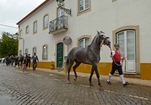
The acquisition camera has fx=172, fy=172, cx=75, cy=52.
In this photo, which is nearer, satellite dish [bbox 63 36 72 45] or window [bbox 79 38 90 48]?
window [bbox 79 38 90 48]

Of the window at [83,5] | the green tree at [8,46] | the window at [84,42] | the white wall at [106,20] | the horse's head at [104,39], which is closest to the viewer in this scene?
the horse's head at [104,39]

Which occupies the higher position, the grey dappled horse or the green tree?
the green tree

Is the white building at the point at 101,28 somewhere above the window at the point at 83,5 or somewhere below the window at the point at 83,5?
below

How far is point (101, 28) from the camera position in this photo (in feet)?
42.1

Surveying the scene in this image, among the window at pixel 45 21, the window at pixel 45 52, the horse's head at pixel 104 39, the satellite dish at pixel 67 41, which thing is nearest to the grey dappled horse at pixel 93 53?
the horse's head at pixel 104 39

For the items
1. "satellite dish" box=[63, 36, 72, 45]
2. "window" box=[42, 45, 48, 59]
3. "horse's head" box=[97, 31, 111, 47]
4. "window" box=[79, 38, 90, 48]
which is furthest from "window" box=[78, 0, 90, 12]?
"horse's head" box=[97, 31, 111, 47]

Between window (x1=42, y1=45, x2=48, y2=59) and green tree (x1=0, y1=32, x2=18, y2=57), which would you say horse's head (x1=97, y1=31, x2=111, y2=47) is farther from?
green tree (x1=0, y1=32, x2=18, y2=57)

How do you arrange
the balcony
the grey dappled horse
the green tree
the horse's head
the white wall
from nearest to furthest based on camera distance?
the horse's head, the grey dappled horse, the white wall, the balcony, the green tree

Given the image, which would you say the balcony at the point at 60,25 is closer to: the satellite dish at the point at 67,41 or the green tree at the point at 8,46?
the satellite dish at the point at 67,41

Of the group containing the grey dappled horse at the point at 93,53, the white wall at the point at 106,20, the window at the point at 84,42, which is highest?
the white wall at the point at 106,20

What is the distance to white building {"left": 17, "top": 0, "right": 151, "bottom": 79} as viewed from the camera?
32.6 feet

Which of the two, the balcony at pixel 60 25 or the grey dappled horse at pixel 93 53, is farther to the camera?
the balcony at pixel 60 25

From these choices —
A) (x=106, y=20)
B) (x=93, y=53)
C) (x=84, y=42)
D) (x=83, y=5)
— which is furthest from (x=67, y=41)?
(x=93, y=53)

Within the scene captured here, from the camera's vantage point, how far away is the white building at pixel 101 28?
391 inches
